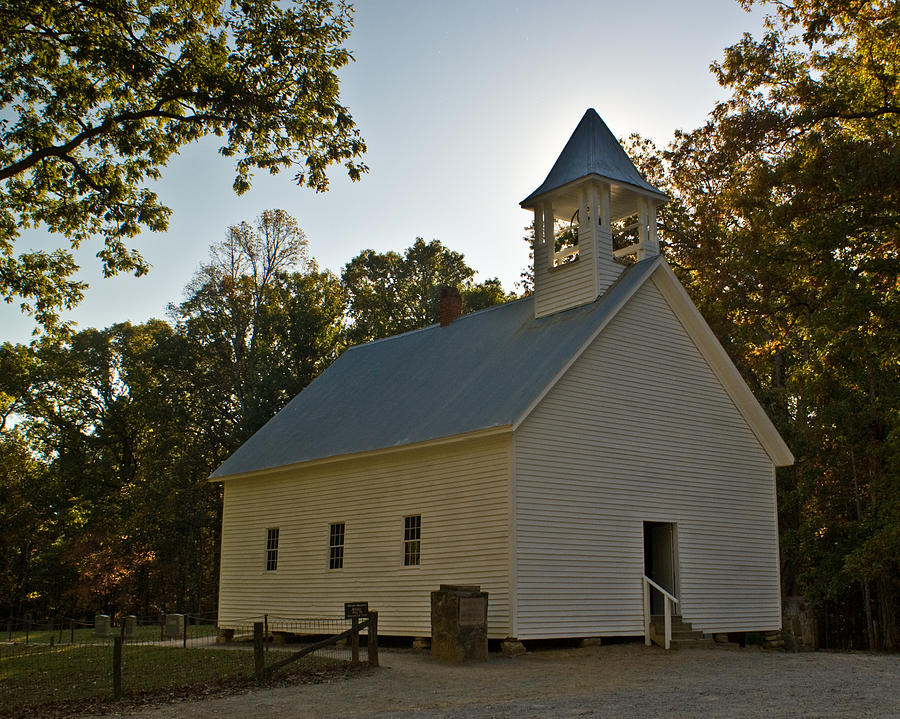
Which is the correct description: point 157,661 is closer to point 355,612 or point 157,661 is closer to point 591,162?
point 355,612

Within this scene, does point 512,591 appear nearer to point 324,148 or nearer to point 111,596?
point 324,148

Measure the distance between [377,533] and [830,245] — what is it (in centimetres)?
1151

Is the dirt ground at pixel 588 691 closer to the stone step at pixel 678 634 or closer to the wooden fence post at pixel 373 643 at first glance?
the wooden fence post at pixel 373 643

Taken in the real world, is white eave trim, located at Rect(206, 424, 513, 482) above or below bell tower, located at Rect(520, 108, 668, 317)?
below

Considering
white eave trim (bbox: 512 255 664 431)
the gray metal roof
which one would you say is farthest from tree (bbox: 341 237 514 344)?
white eave trim (bbox: 512 255 664 431)

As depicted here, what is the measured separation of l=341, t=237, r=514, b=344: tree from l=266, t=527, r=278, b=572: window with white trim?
26.6m

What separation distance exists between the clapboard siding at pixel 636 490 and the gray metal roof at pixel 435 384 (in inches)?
22.5

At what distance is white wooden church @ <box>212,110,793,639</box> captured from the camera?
1884 cm

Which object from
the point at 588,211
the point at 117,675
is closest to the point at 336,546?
the point at 117,675

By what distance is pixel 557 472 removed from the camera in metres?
19.1

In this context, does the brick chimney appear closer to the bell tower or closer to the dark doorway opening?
the bell tower

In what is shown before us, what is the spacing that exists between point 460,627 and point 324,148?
32.3 feet

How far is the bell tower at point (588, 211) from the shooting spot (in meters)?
22.0

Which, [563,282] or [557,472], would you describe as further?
[563,282]
